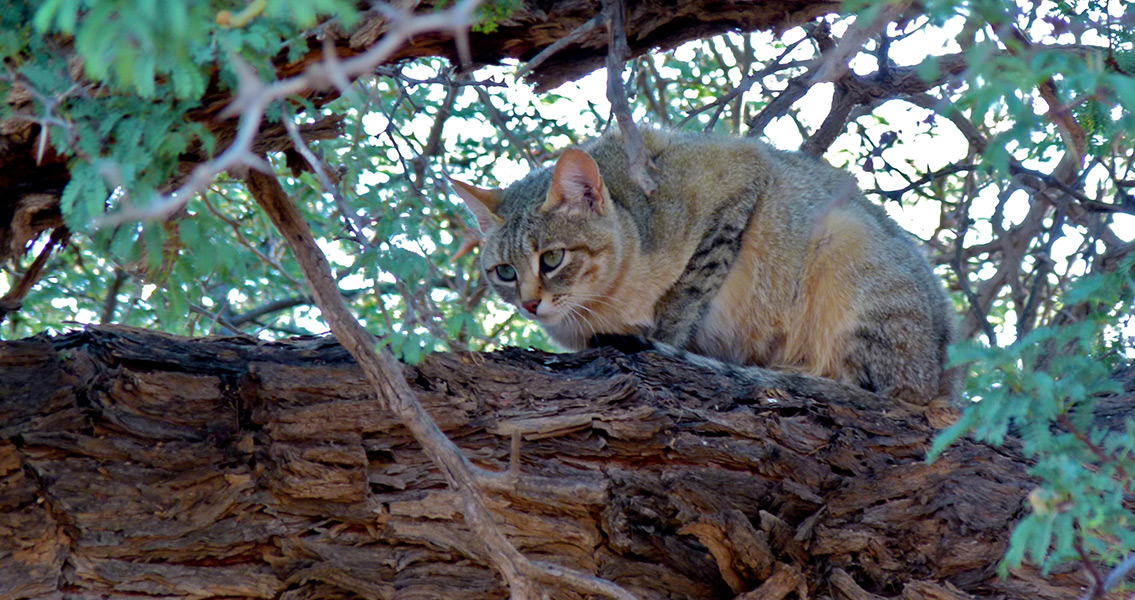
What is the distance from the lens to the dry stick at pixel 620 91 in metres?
3.69

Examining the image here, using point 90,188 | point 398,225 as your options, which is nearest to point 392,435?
point 398,225

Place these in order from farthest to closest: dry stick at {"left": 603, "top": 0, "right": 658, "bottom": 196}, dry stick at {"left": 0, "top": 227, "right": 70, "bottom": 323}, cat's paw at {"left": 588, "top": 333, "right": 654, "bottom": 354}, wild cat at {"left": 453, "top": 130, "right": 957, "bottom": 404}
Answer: wild cat at {"left": 453, "top": 130, "right": 957, "bottom": 404}, cat's paw at {"left": 588, "top": 333, "right": 654, "bottom": 354}, dry stick at {"left": 603, "top": 0, "right": 658, "bottom": 196}, dry stick at {"left": 0, "top": 227, "right": 70, "bottom": 323}

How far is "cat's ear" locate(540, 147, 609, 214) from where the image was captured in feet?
15.1

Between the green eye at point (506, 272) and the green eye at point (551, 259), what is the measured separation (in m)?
0.18

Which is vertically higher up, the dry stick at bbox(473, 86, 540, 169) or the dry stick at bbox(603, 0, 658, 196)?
the dry stick at bbox(473, 86, 540, 169)

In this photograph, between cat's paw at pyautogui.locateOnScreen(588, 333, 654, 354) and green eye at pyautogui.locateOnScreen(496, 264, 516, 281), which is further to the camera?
green eye at pyautogui.locateOnScreen(496, 264, 516, 281)

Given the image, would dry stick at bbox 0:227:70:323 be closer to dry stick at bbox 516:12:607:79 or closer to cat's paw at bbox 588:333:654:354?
dry stick at bbox 516:12:607:79

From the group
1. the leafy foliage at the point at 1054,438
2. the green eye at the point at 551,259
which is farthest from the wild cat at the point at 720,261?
the leafy foliage at the point at 1054,438

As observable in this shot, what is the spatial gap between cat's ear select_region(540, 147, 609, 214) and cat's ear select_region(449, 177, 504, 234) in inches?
14.8

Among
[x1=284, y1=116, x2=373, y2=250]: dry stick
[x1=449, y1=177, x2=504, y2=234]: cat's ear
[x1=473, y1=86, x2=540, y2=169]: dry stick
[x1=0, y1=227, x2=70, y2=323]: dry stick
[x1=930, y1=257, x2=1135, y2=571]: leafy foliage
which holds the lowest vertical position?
[x1=930, y1=257, x2=1135, y2=571]: leafy foliage

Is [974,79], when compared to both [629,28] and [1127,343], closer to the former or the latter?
[1127,343]

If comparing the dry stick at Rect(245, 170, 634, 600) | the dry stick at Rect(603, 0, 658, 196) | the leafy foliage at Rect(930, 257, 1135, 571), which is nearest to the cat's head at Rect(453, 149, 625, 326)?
the dry stick at Rect(603, 0, 658, 196)

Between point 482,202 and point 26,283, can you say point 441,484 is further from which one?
point 482,202

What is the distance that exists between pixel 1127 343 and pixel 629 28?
226 centimetres
